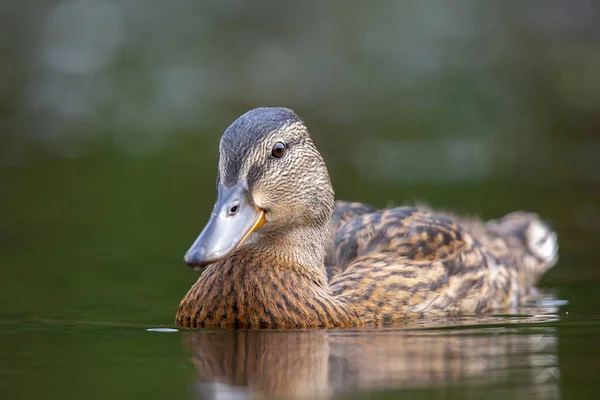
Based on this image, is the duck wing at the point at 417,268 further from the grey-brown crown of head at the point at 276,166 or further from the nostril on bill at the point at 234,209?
the nostril on bill at the point at 234,209

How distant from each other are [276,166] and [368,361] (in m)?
1.76

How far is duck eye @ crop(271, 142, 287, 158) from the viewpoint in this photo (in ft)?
26.3

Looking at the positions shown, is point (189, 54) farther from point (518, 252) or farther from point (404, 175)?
point (518, 252)

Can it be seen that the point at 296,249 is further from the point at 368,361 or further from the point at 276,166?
the point at 368,361

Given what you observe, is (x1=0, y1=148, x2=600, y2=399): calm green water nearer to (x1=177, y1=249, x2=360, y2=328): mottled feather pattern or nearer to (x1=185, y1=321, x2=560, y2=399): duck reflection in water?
(x1=185, y1=321, x2=560, y2=399): duck reflection in water

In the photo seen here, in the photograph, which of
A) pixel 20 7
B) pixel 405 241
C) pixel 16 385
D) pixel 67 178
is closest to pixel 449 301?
pixel 405 241

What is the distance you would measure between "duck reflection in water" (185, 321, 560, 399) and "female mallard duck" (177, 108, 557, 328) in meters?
0.31

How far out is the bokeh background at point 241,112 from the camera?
11750 millimetres

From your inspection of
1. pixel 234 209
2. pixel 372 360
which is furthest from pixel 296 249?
pixel 372 360

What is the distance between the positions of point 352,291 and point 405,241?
3.29 feet

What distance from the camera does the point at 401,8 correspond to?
28.6 metres

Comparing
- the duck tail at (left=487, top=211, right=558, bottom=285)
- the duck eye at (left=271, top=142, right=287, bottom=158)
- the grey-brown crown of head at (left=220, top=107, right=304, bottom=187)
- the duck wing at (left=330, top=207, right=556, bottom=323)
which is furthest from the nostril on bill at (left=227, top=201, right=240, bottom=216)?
the duck tail at (left=487, top=211, right=558, bottom=285)

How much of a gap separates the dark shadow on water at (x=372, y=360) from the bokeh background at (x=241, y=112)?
156cm

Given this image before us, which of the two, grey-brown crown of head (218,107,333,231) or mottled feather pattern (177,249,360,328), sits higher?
grey-brown crown of head (218,107,333,231)
